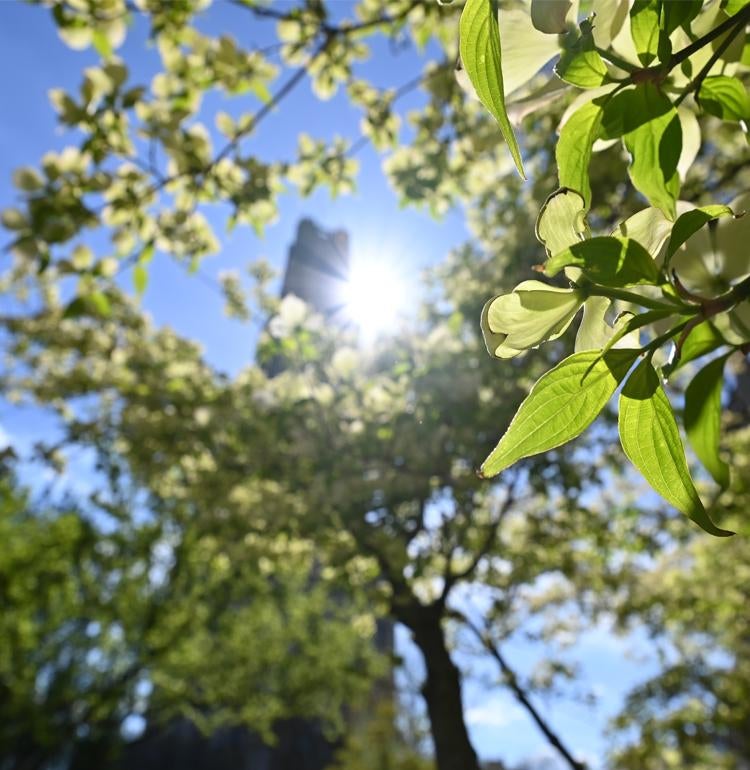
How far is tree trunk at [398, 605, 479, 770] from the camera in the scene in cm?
310

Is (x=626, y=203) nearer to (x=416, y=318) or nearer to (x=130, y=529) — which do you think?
(x=416, y=318)

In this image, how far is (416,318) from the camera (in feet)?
8.89

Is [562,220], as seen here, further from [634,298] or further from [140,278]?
[140,278]

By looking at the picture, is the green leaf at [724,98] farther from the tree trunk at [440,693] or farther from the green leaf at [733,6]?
the tree trunk at [440,693]

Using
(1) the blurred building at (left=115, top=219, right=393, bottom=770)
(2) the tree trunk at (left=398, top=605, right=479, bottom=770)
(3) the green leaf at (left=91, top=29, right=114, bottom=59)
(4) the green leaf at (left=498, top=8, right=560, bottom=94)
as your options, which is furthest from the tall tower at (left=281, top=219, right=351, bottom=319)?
(4) the green leaf at (left=498, top=8, right=560, bottom=94)

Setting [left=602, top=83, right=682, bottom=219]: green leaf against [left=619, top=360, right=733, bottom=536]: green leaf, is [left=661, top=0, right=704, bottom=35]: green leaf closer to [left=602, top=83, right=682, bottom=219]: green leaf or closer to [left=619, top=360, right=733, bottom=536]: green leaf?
[left=602, top=83, right=682, bottom=219]: green leaf

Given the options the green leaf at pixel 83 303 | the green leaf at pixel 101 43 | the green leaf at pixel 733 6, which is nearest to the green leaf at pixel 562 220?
the green leaf at pixel 733 6

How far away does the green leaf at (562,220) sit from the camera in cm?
29

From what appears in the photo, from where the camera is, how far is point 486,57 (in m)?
0.28

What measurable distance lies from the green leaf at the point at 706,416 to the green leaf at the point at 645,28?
0.16 meters

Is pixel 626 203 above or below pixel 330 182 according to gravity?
below

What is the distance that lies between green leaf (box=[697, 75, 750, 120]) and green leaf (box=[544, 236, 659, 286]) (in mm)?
111

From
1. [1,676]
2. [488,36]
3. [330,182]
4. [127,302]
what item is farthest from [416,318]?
[1,676]

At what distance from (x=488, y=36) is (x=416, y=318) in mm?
2444
